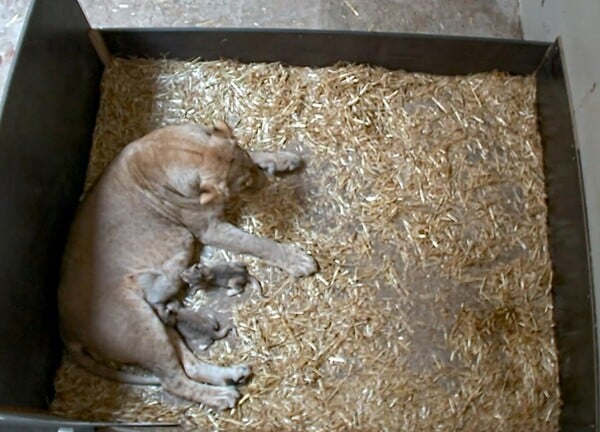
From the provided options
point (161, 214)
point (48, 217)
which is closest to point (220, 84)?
point (161, 214)

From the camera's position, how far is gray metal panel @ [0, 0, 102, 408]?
8.52 feet

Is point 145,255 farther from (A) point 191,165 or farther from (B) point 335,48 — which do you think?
(B) point 335,48

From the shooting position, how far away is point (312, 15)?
149 inches

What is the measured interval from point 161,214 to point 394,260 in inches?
40.7

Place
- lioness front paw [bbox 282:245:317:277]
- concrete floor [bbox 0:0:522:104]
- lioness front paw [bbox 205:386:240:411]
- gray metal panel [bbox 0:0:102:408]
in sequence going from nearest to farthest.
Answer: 1. gray metal panel [bbox 0:0:102:408]
2. lioness front paw [bbox 205:386:240:411]
3. lioness front paw [bbox 282:245:317:277]
4. concrete floor [bbox 0:0:522:104]

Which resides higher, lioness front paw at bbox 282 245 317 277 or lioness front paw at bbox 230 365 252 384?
lioness front paw at bbox 282 245 317 277

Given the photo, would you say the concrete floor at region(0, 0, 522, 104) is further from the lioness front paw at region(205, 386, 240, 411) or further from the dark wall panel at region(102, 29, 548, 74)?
A: the lioness front paw at region(205, 386, 240, 411)

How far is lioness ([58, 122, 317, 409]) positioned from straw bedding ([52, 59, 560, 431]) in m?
0.13

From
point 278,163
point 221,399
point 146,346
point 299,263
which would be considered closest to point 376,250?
point 299,263

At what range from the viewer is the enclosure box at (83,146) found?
104 inches

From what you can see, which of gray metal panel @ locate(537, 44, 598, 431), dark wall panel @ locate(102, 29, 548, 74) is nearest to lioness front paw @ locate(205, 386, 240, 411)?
gray metal panel @ locate(537, 44, 598, 431)

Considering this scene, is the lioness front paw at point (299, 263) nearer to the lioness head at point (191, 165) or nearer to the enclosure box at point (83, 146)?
the lioness head at point (191, 165)

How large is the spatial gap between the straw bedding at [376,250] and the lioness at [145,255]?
0.13 metres

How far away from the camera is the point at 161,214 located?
2.94 meters
